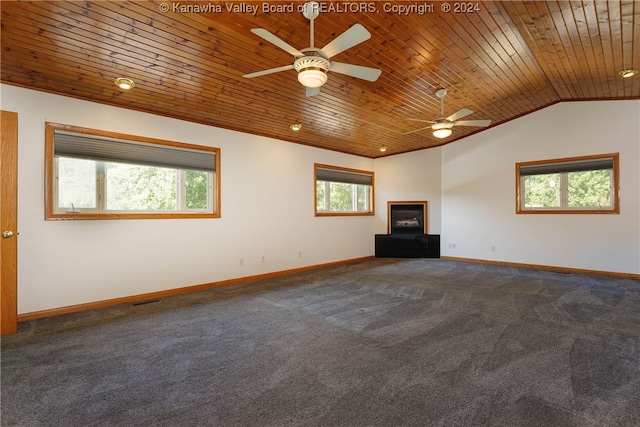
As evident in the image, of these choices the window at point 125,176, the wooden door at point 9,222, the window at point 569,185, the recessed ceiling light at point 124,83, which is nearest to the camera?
the wooden door at point 9,222

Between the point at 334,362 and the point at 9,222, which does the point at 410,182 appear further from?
the point at 9,222

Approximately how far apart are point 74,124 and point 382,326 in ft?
14.1

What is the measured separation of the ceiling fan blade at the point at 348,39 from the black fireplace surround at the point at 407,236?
574 centimetres

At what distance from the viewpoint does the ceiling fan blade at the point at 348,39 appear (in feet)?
6.96

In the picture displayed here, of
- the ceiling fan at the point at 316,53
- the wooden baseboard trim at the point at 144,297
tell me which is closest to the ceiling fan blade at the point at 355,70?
the ceiling fan at the point at 316,53

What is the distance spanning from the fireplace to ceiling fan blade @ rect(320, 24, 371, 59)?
5745mm

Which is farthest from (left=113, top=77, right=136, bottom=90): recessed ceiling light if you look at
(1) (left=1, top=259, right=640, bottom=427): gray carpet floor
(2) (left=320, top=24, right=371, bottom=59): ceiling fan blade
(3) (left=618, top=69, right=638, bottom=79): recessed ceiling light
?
→ (3) (left=618, top=69, right=638, bottom=79): recessed ceiling light

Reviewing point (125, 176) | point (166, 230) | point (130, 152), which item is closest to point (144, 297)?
point (166, 230)

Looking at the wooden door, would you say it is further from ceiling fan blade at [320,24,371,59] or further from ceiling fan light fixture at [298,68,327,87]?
ceiling fan blade at [320,24,371,59]

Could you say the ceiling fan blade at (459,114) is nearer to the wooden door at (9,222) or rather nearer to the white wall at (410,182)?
the white wall at (410,182)

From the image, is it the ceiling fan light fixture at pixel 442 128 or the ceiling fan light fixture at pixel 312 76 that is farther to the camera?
the ceiling fan light fixture at pixel 442 128

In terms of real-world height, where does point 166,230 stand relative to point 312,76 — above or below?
below

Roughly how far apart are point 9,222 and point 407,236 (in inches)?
274

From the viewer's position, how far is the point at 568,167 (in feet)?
18.9
